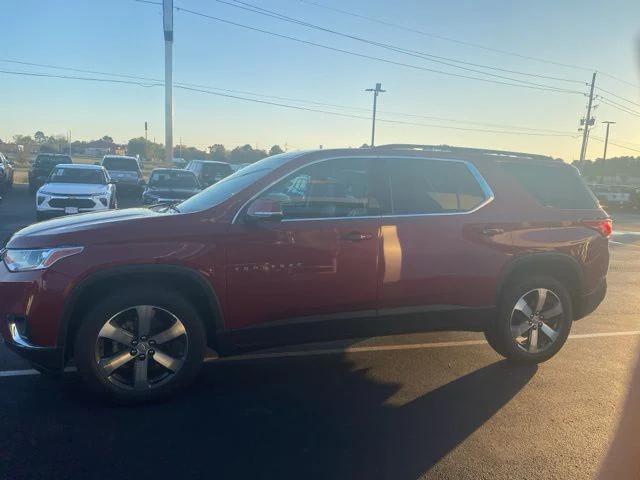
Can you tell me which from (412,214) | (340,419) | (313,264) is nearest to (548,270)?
(412,214)

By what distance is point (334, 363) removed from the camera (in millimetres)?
4613

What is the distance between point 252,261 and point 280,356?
140 cm

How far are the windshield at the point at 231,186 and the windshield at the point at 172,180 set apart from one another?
10.5m

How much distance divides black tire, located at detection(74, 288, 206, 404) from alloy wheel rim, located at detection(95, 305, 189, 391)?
3cm

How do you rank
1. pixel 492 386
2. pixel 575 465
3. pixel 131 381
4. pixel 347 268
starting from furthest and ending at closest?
pixel 492 386 < pixel 347 268 < pixel 131 381 < pixel 575 465

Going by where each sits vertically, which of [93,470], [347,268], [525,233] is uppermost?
[525,233]

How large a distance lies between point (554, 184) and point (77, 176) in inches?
472

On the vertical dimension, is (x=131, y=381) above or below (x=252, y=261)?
below

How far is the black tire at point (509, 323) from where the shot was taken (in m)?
4.50

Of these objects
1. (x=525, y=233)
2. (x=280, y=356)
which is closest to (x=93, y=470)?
(x=280, y=356)

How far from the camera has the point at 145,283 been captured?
3629mm

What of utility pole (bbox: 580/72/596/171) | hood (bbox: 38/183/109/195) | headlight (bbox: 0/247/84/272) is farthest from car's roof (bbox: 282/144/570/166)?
utility pole (bbox: 580/72/596/171)

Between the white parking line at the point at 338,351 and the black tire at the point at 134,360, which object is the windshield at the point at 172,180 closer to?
the white parking line at the point at 338,351

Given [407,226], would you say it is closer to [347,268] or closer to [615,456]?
[347,268]
